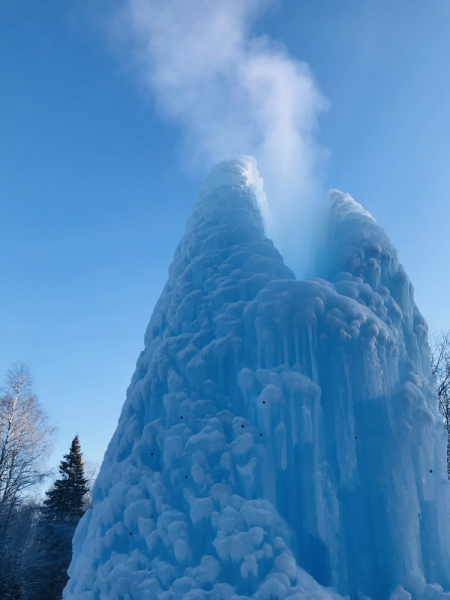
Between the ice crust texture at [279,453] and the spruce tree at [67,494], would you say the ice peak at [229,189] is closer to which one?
the ice crust texture at [279,453]

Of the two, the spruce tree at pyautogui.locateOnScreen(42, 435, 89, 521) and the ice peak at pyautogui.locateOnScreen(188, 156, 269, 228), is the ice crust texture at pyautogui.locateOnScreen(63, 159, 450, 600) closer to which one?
the ice peak at pyautogui.locateOnScreen(188, 156, 269, 228)

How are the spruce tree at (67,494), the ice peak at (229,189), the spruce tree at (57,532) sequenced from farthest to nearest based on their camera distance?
1. the spruce tree at (67,494)
2. the spruce tree at (57,532)
3. the ice peak at (229,189)

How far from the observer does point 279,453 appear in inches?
169

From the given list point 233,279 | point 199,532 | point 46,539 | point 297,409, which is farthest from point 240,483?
point 46,539

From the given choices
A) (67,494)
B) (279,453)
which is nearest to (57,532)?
(67,494)

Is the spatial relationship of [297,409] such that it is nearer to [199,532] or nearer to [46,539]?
[199,532]

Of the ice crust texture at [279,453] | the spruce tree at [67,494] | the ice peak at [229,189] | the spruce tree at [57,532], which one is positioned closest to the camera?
the ice crust texture at [279,453]

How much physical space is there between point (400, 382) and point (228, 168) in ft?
16.0

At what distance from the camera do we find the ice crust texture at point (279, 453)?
392 cm

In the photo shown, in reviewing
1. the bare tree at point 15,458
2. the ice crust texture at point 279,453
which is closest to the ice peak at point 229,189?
the ice crust texture at point 279,453

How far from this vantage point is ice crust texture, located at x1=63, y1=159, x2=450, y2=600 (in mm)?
3920

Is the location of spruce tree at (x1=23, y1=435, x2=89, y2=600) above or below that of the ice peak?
below

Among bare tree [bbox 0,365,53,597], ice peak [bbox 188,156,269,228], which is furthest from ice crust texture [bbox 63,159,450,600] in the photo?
bare tree [bbox 0,365,53,597]

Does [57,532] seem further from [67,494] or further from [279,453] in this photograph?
[279,453]
